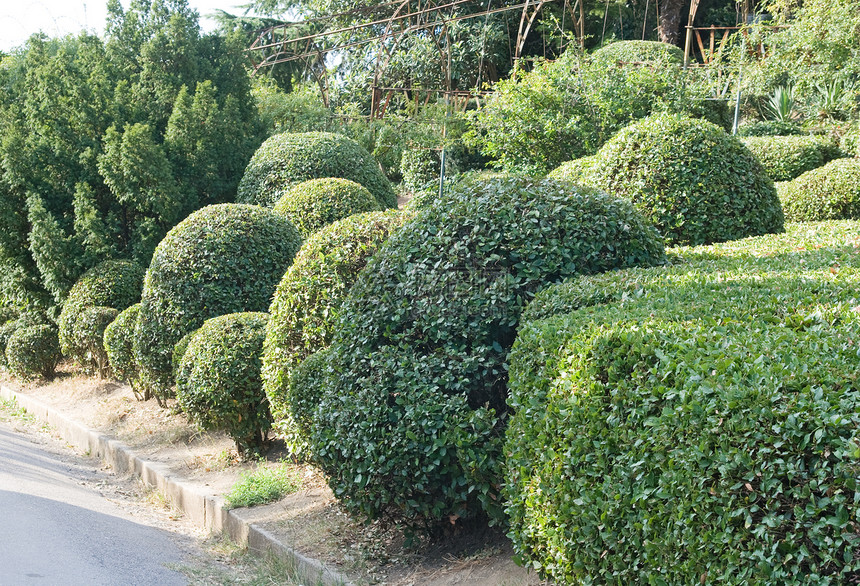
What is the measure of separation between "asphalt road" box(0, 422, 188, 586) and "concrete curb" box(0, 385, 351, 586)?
365 mm

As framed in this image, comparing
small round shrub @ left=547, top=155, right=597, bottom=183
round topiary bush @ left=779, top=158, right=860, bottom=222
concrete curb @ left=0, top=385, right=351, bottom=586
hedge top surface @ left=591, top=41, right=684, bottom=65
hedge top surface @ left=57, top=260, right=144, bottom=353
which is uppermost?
hedge top surface @ left=591, top=41, right=684, bottom=65

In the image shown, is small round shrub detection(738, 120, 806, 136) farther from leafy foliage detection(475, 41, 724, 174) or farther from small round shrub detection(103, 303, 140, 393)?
small round shrub detection(103, 303, 140, 393)

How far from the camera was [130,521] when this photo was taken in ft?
19.9

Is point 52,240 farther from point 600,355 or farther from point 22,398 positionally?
point 600,355

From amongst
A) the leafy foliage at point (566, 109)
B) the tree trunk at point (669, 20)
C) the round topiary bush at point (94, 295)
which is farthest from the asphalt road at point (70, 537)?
the tree trunk at point (669, 20)

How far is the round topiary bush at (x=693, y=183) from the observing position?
281 inches

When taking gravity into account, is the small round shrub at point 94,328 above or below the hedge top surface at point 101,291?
below

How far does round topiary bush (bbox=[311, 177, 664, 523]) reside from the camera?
429cm

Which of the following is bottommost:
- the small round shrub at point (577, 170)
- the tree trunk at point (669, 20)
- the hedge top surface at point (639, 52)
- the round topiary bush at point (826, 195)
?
the round topiary bush at point (826, 195)

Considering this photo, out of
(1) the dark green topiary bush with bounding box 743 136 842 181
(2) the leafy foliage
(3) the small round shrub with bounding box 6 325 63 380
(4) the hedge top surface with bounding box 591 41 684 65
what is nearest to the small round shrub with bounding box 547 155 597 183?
(2) the leafy foliage

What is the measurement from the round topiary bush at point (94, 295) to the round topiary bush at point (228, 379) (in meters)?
3.95

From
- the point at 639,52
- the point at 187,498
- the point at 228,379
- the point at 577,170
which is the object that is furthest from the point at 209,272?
the point at 639,52

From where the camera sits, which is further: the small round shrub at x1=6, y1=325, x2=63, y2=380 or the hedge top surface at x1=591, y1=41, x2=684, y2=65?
the hedge top surface at x1=591, y1=41, x2=684, y2=65

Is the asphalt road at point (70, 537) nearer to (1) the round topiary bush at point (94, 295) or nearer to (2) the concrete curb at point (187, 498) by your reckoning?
(2) the concrete curb at point (187, 498)
